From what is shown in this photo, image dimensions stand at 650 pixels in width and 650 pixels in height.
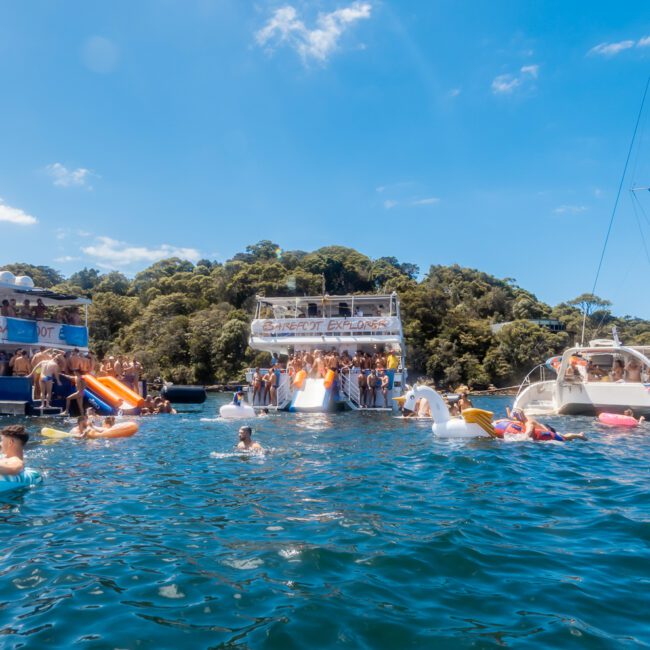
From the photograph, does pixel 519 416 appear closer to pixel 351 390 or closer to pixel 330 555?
pixel 330 555

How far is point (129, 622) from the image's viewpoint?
418 cm

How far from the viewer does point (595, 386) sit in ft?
67.8

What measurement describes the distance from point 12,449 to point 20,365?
51.0 ft

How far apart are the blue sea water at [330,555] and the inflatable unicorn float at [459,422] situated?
2.68 meters

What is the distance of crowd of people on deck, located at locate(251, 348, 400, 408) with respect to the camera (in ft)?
78.9

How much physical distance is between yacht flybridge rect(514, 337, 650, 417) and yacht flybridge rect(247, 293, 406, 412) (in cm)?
587

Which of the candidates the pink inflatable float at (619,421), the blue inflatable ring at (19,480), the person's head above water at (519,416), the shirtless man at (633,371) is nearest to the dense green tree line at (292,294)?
the shirtless man at (633,371)

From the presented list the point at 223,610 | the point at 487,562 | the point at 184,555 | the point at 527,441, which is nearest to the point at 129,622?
the point at 223,610

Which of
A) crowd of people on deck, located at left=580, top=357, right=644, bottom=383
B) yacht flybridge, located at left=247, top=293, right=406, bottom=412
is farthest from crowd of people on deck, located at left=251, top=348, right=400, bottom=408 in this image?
crowd of people on deck, located at left=580, top=357, right=644, bottom=383

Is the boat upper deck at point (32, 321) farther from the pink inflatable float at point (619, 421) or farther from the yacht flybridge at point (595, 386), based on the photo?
the pink inflatable float at point (619, 421)

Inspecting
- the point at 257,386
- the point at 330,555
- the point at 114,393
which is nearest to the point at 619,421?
the point at 257,386

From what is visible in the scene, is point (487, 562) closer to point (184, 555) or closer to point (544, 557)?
point (544, 557)

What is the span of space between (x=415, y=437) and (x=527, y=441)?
2706 millimetres

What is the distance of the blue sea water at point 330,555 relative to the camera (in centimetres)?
407
